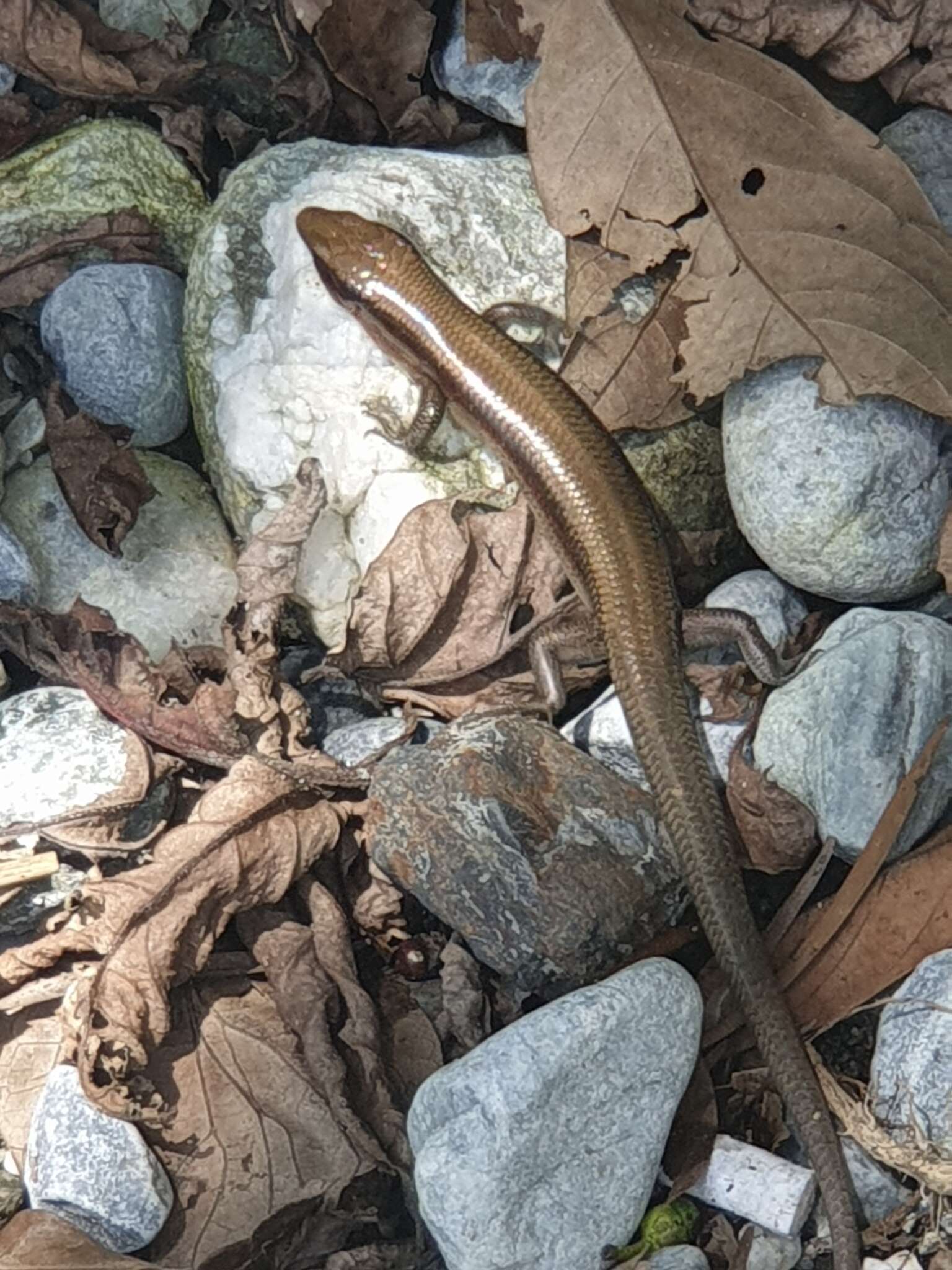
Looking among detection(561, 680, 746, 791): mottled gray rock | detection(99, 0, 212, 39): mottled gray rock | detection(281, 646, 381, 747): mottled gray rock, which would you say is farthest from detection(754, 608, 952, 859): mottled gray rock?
detection(99, 0, 212, 39): mottled gray rock

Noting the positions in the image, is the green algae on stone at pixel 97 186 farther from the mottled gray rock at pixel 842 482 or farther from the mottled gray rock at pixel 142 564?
the mottled gray rock at pixel 842 482

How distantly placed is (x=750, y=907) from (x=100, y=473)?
90.2 inches

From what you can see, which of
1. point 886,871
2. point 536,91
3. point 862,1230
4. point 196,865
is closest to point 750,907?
point 886,871

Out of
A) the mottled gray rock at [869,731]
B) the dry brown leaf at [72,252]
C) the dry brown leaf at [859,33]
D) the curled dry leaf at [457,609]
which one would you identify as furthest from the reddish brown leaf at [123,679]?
the dry brown leaf at [859,33]

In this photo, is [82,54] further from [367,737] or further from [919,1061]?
[919,1061]

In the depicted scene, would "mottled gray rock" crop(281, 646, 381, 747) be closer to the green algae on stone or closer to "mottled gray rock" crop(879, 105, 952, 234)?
the green algae on stone

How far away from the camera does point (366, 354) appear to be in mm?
4453

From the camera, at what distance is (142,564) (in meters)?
4.25

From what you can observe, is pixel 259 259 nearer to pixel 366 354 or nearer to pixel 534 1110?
pixel 366 354

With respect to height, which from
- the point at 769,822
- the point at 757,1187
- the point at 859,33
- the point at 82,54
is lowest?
the point at 757,1187

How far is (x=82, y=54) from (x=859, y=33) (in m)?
2.48

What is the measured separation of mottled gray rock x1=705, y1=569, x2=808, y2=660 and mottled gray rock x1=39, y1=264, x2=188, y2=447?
1.84 m

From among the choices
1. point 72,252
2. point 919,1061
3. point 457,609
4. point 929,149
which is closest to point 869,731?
point 919,1061

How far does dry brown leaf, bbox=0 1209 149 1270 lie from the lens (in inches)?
122
